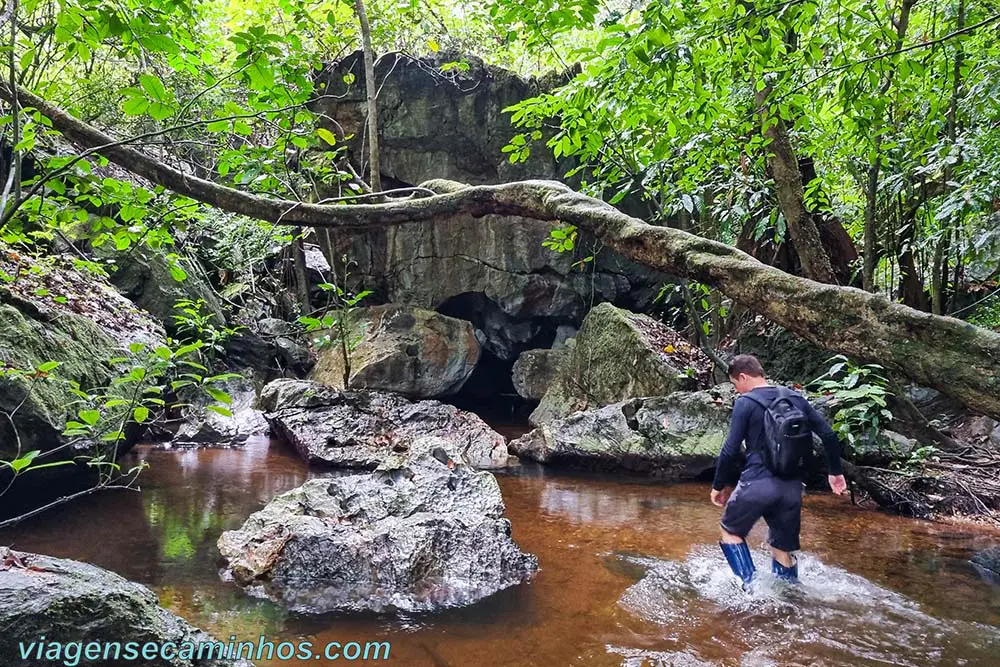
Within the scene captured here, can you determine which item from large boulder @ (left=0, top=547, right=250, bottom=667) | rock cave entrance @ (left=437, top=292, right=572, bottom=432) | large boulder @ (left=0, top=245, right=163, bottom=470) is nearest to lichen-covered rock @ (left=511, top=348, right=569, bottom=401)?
rock cave entrance @ (left=437, top=292, right=572, bottom=432)

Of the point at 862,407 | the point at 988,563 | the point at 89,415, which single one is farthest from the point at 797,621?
the point at 89,415

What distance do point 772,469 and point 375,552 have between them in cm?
287

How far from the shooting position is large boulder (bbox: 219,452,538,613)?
3.96m

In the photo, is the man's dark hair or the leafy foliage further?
the leafy foliage

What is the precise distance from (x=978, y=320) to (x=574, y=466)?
5539 mm

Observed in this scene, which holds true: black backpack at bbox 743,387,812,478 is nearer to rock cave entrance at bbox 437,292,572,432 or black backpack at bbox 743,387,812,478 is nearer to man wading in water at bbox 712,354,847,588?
man wading in water at bbox 712,354,847,588

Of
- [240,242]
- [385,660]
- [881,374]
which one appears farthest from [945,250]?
[240,242]

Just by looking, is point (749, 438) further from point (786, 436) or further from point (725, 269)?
point (725, 269)

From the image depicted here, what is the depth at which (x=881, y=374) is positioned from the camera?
6.88 meters

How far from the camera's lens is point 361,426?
859 cm

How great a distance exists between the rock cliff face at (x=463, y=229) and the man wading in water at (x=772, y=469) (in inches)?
331

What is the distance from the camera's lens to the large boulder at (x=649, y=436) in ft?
24.9

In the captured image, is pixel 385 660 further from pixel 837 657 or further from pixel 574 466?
pixel 574 466

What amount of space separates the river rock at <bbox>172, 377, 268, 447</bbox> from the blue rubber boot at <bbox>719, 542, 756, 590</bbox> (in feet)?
22.7
